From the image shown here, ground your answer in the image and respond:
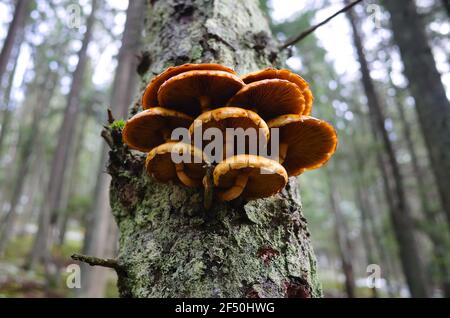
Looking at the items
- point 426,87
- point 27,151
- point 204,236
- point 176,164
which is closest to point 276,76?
point 176,164

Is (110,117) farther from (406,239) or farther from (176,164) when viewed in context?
(406,239)

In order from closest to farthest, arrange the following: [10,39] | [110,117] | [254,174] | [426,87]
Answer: [254,174], [110,117], [426,87], [10,39]

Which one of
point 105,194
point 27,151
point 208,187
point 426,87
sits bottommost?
point 208,187

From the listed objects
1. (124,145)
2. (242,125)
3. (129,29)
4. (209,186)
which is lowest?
(209,186)

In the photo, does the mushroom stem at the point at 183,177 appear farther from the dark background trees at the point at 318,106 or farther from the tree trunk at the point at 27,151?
the tree trunk at the point at 27,151

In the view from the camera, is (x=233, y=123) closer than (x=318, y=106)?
Yes
